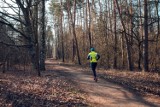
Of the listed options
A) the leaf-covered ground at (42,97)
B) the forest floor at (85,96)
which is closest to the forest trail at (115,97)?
the forest floor at (85,96)

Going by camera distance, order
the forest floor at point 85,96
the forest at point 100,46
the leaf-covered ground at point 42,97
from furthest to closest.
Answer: the forest at point 100,46
the forest floor at point 85,96
the leaf-covered ground at point 42,97

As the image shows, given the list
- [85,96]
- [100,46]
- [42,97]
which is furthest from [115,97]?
[100,46]


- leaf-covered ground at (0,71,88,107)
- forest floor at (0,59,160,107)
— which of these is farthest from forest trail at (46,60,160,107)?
leaf-covered ground at (0,71,88,107)

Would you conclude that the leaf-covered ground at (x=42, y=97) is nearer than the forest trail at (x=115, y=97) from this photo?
Yes

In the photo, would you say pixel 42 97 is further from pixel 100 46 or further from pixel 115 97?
pixel 100 46

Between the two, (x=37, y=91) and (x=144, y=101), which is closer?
(x=144, y=101)

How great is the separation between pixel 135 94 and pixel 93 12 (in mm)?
33587

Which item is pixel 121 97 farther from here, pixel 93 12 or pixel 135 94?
pixel 93 12

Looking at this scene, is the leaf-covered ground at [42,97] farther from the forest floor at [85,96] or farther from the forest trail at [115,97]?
the forest trail at [115,97]

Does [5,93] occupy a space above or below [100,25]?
below

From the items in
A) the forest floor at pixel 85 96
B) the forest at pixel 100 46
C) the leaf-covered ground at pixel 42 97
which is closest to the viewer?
the leaf-covered ground at pixel 42 97

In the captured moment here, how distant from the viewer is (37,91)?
42.9 ft

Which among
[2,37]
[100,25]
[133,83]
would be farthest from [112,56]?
[133,83]

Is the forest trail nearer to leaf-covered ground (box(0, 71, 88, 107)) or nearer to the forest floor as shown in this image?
the forest floor
